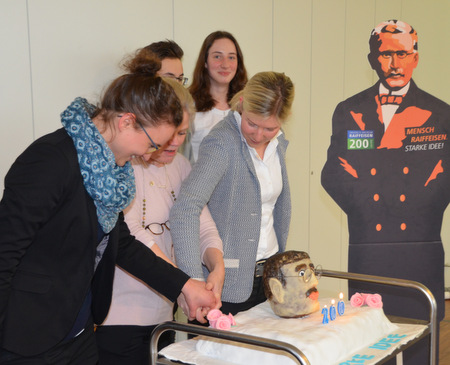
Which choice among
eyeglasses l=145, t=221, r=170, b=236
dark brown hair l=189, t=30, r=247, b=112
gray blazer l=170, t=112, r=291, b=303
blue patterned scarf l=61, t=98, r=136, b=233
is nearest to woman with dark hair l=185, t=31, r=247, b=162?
dark brown hair l=189, t=30, r=247, b=112

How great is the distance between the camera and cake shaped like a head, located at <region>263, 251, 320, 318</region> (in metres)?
1.69

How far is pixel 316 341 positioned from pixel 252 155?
2.51 ft

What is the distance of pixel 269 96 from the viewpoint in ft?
6.32

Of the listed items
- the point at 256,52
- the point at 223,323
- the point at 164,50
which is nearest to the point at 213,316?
the point at 223,323

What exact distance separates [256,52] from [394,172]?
1.33 metres

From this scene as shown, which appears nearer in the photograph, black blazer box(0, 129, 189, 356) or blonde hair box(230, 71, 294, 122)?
black blazer box(0, 129, 189, 356)

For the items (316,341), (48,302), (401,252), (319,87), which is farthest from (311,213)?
(48,302)

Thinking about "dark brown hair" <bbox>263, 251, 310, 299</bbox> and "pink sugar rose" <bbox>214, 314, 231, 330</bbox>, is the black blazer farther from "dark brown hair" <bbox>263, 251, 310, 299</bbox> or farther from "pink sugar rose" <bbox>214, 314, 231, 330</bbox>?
"dark brown hair" <bbox>263, 251, 310, 299</bbox>

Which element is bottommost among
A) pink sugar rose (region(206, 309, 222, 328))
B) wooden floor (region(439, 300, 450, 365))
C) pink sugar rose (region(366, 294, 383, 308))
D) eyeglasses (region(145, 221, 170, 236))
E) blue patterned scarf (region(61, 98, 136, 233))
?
wooden floor (region(439, 300, 450, 365))

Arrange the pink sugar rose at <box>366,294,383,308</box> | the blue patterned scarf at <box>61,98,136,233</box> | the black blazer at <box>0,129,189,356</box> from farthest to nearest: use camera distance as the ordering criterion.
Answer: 1. the pink sugar rose at <box>366,294,383,308</box>
2. the blue patterned scarf at <box>61,98,136,233</box>
3. the black blazer at <box>0,129,189,356</box>

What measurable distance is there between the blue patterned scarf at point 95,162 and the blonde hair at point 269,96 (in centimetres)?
67

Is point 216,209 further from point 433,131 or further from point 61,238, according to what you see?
point 433,131

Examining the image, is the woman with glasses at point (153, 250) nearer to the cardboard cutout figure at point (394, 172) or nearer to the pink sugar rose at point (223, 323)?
the pink sugar rose at point (223, 323)

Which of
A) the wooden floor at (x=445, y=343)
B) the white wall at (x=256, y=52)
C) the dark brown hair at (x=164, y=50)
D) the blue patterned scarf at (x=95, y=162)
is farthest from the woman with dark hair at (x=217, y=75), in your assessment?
the wooden floor at (x=445, y=343)
